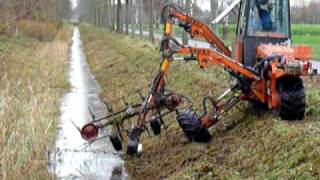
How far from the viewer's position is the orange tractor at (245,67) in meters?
10.4

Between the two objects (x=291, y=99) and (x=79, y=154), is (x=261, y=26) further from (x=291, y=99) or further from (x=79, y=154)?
(x=79, y=154)

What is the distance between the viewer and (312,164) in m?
8.17

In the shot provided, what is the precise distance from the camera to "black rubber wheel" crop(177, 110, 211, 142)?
1124 centimetres

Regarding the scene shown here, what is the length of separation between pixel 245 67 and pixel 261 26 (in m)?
1.35

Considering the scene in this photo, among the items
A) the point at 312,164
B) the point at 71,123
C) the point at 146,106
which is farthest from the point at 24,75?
the point at 312,164

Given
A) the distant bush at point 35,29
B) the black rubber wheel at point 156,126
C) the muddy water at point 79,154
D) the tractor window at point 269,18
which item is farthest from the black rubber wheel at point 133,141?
the distant bush at point 35,29

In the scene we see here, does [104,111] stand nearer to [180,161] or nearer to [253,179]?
[180,161]

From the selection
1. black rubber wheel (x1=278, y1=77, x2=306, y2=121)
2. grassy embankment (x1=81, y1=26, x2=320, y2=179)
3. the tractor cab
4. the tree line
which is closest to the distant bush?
the tree line

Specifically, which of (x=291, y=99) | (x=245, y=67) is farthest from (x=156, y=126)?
(x=291, y=99)

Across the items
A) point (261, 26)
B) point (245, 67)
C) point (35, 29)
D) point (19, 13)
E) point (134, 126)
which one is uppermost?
point (19, 13)

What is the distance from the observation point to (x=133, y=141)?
11.4m

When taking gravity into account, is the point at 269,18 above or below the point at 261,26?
above

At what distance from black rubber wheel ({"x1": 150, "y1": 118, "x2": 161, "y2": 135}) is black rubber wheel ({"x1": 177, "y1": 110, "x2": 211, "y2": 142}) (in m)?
0.57

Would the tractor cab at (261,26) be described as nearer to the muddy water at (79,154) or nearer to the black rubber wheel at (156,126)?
the black rubber wheel at (156,126)
